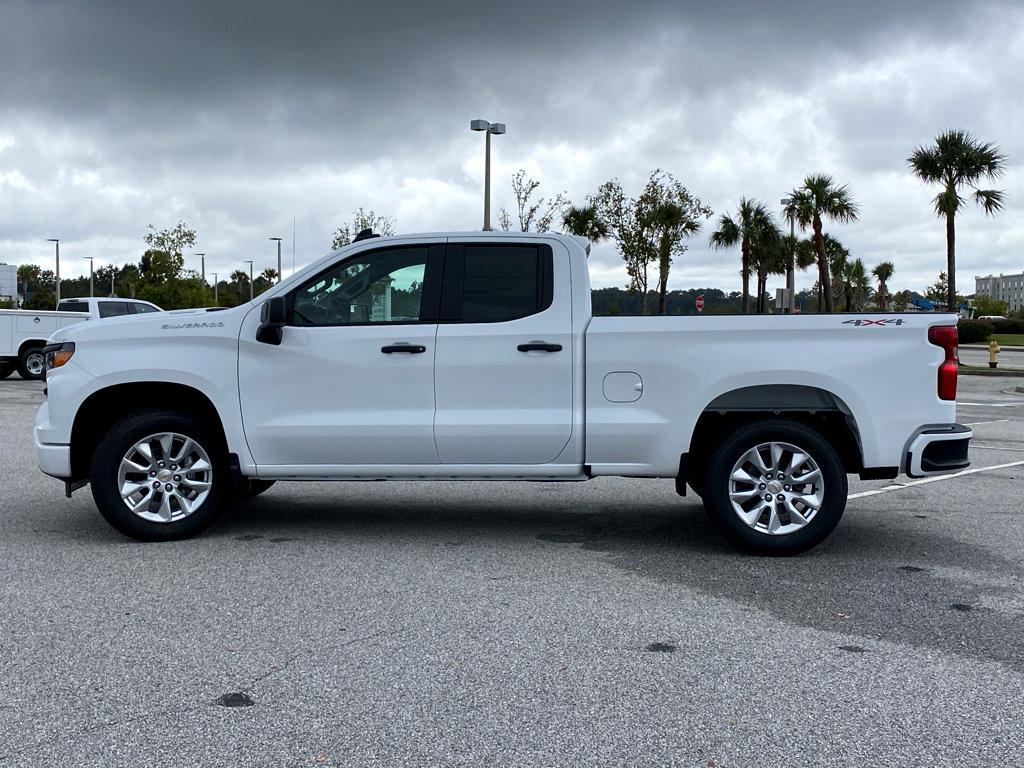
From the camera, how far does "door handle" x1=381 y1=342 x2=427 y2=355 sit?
21.9ft

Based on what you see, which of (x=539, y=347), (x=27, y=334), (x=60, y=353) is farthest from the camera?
(x=27, y=334)

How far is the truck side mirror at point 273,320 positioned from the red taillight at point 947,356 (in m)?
3.90

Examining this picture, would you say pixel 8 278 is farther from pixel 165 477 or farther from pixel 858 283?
pixel 165 477

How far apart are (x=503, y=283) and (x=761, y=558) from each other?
2.32 metres

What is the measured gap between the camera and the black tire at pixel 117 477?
6.79 m

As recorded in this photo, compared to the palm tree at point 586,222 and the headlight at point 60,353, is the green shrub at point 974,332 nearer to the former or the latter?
the palm tree at point 586,222

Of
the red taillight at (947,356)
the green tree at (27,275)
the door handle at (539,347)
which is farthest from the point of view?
the green tree at (27,275)

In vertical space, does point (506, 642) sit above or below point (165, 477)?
below

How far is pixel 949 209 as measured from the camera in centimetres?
3812

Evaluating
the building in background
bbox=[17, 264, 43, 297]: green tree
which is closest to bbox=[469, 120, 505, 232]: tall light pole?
the building in background

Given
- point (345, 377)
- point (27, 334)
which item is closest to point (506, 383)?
point (345, 377)

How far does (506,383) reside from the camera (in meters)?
6.67

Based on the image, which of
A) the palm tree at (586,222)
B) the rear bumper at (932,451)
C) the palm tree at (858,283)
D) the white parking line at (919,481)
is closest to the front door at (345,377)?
the rear bumper at (932,451)

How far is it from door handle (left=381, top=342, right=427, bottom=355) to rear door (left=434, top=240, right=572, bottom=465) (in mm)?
108
